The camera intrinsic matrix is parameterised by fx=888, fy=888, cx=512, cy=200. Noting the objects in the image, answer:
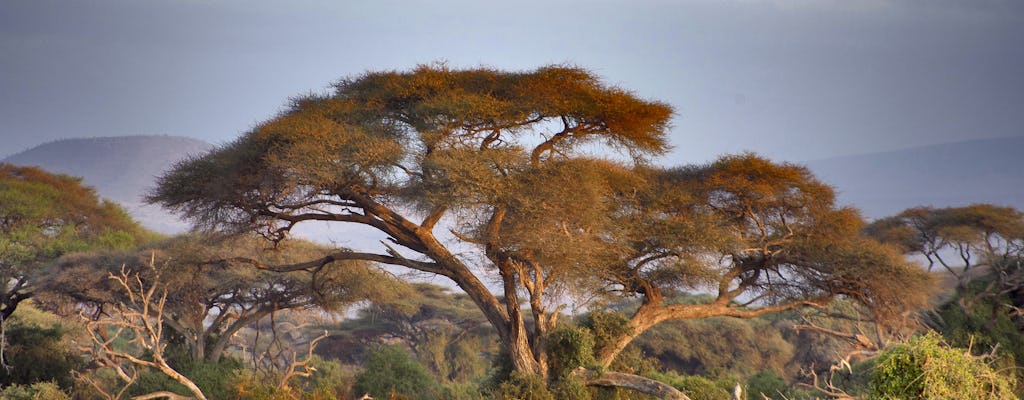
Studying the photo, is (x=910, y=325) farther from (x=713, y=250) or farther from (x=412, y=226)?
(x=412, y=226)

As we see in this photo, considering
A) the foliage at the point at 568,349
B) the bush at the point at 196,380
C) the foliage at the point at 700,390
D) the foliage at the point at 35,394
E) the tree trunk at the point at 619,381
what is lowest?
the foliage at the point at 35,394

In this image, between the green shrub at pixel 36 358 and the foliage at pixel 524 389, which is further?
the green shrub at pixel 36 358

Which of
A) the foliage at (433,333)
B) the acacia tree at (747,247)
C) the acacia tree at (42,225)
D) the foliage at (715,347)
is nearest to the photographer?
the acacia tree at (747,247)

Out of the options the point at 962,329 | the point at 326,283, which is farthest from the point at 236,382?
the point at 962,329

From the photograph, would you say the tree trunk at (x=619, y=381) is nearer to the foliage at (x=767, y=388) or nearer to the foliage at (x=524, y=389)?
the foliage at (x=524, y=389)

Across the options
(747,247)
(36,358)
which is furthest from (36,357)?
(747,247)

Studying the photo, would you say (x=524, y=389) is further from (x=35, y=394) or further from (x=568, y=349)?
(x=35, y=394)

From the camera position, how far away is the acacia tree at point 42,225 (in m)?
20.8

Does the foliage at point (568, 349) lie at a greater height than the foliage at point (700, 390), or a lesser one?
greater

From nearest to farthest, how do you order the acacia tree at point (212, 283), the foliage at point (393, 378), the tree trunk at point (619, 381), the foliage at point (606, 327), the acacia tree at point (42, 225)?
the tree trunk at point (619, 381)
the foliage at point (606, 327)
the foliage at point (393, 378)
the acacia tree at point (212, 283)
the acacia tree at point (42, 225)

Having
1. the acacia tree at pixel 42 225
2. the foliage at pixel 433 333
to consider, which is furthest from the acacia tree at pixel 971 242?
the acacia tree at pixel 42 225

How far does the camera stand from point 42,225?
23.4 meters

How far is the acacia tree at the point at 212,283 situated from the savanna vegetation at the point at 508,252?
7 cm

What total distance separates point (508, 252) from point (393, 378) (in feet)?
14.1
